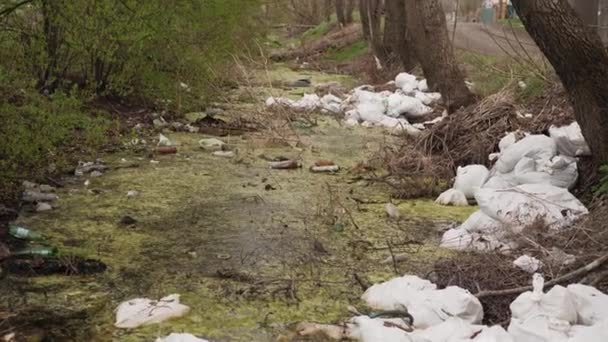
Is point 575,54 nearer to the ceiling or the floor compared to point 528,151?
nearer to the ceiling

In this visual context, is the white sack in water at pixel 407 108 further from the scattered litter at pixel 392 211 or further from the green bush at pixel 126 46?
the scattered litter at pixel 392 211

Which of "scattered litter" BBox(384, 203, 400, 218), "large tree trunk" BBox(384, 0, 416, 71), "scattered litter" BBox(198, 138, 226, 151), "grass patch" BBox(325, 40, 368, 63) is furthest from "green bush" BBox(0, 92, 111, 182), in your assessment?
"grass patch" BBox(325, 40, 368, 63)

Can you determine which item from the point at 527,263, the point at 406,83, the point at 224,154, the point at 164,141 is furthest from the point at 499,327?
the point at 406,83

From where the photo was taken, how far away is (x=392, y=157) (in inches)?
240

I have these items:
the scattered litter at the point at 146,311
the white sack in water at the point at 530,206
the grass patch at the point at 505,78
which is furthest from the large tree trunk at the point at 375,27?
the scattered litter at the point at 146,311

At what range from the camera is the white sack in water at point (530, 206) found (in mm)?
4078

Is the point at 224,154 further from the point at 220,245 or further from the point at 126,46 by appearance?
the point at 220,245

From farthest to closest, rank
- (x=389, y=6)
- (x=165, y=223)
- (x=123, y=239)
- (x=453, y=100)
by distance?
(x=389, y=6), (x=453, y=100), (x=165, y=223), (x=123, y=239)

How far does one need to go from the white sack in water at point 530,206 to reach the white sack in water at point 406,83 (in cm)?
549

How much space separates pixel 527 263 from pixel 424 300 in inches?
25.7

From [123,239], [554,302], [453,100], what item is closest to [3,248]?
[123,239]

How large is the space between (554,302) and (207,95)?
6.46 m

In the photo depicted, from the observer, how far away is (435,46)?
8.36 m

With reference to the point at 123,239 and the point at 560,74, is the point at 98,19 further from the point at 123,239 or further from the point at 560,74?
the point at 560,74
